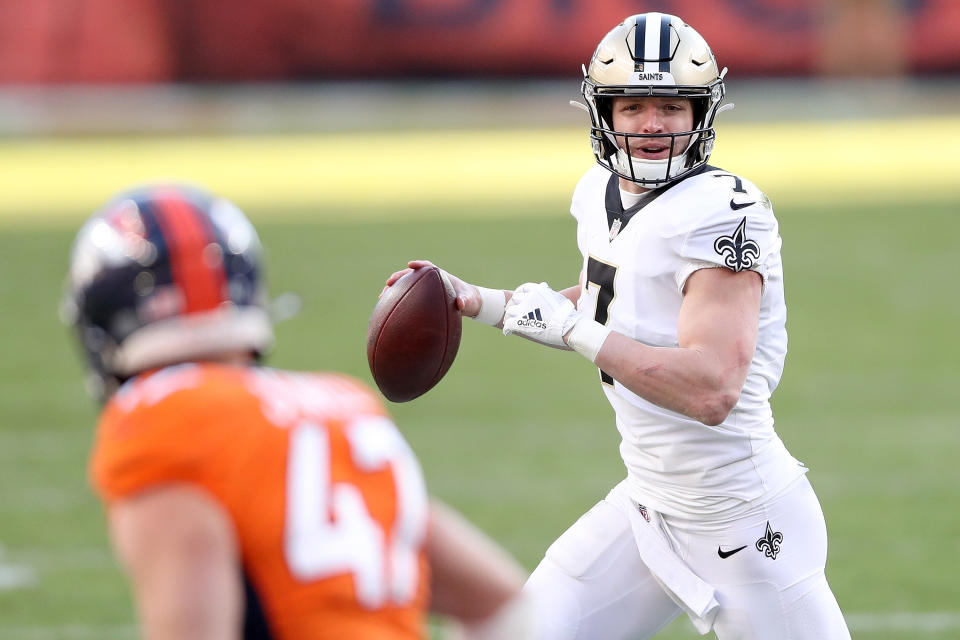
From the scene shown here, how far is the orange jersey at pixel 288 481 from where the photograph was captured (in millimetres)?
1853

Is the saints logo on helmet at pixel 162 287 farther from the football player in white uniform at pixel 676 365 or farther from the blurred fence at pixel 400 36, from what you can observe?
the blurred fence at pixel 400 36

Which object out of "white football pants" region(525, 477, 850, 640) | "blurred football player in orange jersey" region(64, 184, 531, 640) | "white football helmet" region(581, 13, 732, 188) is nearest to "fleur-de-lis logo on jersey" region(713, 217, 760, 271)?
"white football helmet" region(581, 13, 732, 188)

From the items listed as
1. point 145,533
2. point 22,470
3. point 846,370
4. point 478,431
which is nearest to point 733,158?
point 846,370

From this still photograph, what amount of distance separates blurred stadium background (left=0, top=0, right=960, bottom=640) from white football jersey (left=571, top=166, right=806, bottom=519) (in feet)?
5.79

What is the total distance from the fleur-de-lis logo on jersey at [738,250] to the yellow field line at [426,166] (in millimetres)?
10546

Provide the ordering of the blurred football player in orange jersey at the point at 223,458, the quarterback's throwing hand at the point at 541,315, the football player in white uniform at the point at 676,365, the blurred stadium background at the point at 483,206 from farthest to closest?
the blurred stadium background at the point at 483,206 < the quarterback's throwing hand at the point at 541,315 < the football player in white uniform at the point at 676,365 < the blurred football player in orange jersey at the point at 223,458

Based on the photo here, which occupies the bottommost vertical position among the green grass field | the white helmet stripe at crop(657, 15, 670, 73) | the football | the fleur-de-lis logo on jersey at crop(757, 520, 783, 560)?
the green grass field

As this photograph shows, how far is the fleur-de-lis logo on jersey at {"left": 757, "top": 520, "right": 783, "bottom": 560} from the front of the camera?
3.13 meters

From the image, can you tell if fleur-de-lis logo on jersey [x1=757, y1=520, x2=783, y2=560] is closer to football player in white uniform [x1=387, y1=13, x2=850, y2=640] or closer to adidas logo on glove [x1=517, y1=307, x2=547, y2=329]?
football player in white uniform [x1=387, y1=13, x2=850, y2=640]

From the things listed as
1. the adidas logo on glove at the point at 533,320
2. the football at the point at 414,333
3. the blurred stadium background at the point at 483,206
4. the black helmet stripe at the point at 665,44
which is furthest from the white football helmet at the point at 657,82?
the blurred stadium background at the point at 483,206

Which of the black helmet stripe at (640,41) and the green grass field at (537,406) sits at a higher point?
the black helmet stripe at (640,41)

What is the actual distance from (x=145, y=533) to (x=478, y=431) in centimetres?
548

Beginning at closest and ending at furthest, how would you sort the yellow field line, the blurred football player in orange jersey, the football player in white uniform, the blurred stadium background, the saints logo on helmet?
the blurred football player in orange jersey, the saints logo on helmet, the football player in white uniform, the blurred stadium background, the yellow field line

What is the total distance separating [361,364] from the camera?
8352 millimetres
